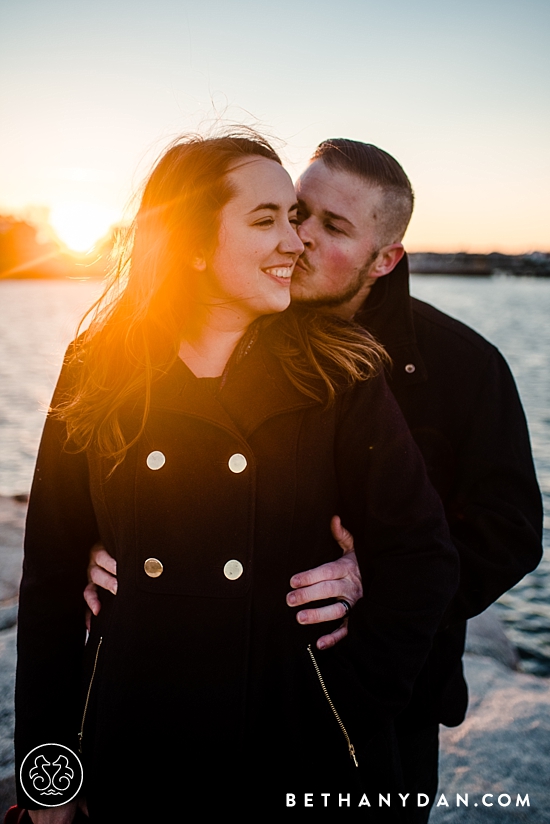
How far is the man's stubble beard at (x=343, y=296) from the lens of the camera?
2.80m

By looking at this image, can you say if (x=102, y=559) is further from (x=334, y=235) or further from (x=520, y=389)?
(x=520, y=389)

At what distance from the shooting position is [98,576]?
6.86 feet

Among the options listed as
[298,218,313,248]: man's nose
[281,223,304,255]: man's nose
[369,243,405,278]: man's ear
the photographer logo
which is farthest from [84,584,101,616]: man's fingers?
[369,243,405,278]: man's ear

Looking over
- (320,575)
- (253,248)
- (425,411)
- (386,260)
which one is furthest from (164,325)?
(386,260)

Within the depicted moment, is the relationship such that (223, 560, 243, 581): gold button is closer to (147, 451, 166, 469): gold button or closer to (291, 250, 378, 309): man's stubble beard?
(147, 451, 166, 469): gold button

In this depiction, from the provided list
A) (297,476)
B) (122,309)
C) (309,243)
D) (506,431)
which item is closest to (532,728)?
(506,431)

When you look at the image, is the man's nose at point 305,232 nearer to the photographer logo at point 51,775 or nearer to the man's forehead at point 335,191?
the man's forehead at point 335,191

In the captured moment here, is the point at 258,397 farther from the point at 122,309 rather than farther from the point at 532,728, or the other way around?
the point at 532,728

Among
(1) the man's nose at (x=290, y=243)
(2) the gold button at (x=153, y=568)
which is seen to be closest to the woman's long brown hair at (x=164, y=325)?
(1) the man's nose at (x=290, y=243)

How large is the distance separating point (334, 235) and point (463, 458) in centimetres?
116

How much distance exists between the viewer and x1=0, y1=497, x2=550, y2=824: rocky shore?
312 centimetres

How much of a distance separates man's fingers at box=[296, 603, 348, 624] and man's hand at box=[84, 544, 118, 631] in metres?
0.60

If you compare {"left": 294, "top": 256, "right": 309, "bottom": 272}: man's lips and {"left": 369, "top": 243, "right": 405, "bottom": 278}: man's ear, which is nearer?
{"left": 294, "top": 256, "right": 309, "bottom": 272}: man's lips

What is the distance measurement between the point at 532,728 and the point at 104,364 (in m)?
3.36
